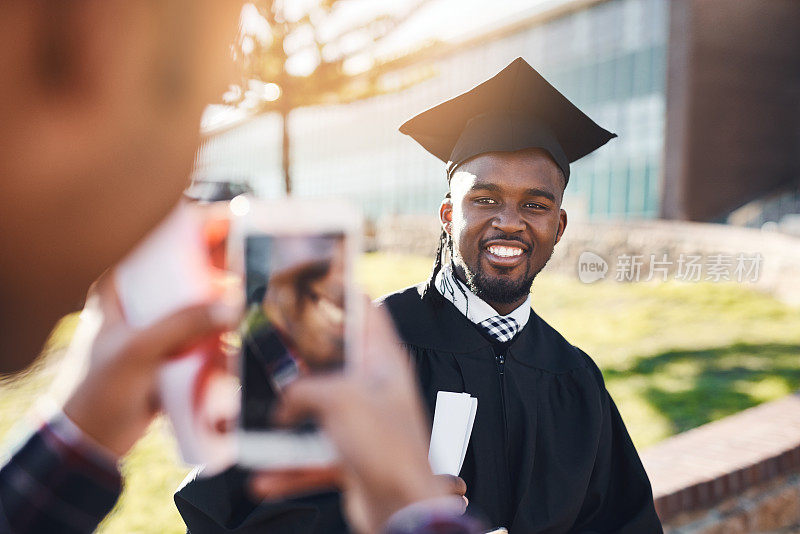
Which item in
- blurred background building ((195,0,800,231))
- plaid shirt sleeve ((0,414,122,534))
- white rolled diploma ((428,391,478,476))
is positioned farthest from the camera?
blurred background building ((195,0,800,231))

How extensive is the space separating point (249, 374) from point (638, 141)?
20100 millimetres

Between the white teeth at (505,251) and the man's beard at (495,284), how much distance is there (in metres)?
0.06

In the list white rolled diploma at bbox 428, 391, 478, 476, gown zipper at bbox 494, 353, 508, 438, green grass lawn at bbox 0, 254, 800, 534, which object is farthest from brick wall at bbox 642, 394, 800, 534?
white rolled diploma at bbox 428, 391, 478, 476

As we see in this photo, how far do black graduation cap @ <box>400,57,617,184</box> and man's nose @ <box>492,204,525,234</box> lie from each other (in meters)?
0.20

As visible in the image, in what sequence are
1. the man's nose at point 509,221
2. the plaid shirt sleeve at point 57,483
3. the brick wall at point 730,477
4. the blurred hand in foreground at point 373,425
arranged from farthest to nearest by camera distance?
the brick wall at point 730,477 → the man's nose at point 509,221 → the plaid shirt sleeve at point 57,483 → the blurred hand in foreground at point 373,425

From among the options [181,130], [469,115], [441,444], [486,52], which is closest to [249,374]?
[181,130]

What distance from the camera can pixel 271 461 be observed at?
1.46 feet

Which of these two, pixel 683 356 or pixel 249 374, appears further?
pixel 683 356

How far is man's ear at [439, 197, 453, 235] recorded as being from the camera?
170 cm

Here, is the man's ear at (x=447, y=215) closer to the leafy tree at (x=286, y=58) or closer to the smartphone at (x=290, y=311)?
the leafy tree at (x=286, y=58)

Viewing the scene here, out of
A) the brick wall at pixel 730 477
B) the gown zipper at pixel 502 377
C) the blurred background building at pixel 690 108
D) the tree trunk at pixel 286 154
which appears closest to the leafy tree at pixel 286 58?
the tree trunk at pixel 286 154

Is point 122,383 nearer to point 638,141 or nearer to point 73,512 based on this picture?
point 73,512

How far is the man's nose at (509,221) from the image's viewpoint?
153 centimetres

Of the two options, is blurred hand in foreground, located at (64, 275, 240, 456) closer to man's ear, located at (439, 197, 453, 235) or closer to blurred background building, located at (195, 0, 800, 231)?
man's ear, located at (439, 197, 453, 235)
